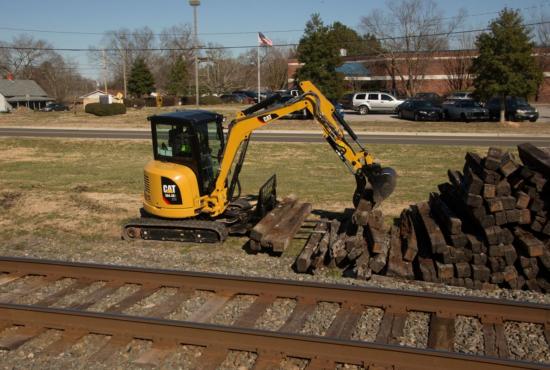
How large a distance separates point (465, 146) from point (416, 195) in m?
11.5

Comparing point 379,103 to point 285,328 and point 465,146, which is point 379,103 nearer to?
point 465,146

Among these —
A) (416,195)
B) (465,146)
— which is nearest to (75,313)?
(416,195)

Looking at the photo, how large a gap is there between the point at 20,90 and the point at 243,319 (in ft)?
287

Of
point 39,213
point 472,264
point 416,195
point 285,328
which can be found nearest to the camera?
point 285,328

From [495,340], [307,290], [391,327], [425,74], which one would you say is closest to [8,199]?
[307,290]

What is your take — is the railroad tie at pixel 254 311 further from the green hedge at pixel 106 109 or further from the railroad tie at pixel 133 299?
the green hedge at pixel 106 109

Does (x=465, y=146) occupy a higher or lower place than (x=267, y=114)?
lower

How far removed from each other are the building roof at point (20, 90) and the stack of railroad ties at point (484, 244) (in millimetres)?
81677

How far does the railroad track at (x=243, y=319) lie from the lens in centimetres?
560

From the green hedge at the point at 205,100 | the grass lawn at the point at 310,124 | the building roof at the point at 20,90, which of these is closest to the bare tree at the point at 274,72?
the green hedge at the point at 205,100

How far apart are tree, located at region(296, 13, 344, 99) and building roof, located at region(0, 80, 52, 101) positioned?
52874 millimetres

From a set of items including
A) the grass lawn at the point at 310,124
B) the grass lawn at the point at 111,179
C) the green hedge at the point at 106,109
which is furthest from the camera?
the green hedge at the point at 106,109

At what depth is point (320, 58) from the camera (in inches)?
1663

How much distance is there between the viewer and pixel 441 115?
38.8 metres
